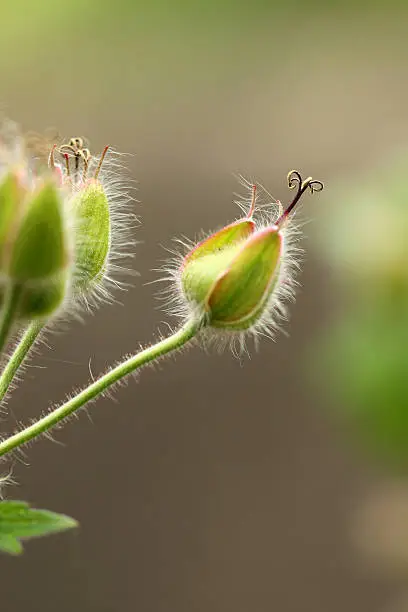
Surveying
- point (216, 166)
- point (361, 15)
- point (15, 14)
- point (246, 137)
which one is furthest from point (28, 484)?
point (361, 15)

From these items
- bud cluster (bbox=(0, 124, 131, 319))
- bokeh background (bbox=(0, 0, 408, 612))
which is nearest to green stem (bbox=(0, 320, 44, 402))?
bud cluster (bbox=(0, 124, 131, 319))

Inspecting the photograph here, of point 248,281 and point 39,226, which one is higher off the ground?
point 248,281

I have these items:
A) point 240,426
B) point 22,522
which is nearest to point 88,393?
point 22,522

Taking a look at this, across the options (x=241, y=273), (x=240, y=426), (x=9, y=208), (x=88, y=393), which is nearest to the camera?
(x=9, y=208)

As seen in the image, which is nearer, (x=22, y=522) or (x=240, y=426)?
(x=22, y=522)

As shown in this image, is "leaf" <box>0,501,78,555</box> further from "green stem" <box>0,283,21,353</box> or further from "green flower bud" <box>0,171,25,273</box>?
"green flower bud" <box>0,171,25,273</box>

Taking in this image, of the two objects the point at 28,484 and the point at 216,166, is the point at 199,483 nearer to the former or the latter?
the point at 28,484

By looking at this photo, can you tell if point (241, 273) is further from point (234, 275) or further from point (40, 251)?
point (40, 251)
